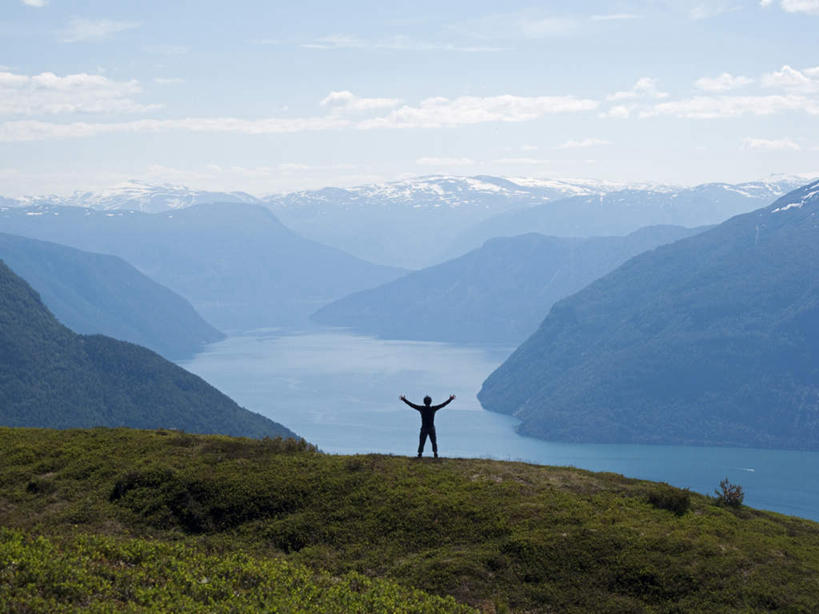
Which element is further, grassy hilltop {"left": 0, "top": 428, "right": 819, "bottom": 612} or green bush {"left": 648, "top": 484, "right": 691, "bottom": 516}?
green bush {"left": 648, "top": 484, "right": 691, "bottom": 516}

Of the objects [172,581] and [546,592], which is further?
[546,592]

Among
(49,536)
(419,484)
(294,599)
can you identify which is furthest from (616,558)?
(49,536)

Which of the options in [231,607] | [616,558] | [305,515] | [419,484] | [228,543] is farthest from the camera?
[419,484]

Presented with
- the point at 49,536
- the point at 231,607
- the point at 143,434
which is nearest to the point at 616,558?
the point at 231,607

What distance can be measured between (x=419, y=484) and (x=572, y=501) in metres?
6.49

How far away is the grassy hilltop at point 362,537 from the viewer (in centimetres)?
2403

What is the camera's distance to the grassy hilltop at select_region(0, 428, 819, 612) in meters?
24.0

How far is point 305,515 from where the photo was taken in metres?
32.2

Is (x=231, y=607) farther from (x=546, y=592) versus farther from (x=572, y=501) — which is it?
(x=572, y=501)

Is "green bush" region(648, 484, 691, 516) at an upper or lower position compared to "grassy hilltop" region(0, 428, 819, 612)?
upper

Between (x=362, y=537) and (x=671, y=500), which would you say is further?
(x=671, y=500)

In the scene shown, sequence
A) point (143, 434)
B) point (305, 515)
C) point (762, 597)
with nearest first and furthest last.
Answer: point (762, 597) < point (305, 515) < point (143, 434)

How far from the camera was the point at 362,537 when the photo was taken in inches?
1204

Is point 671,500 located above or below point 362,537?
above
